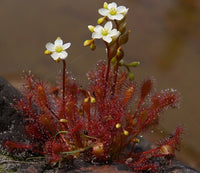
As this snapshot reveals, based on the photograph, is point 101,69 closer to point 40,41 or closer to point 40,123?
point 40,123

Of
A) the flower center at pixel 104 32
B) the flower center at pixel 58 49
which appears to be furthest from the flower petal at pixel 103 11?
the flower center at pixel 58 49

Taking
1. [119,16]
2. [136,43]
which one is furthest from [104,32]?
[136,43]

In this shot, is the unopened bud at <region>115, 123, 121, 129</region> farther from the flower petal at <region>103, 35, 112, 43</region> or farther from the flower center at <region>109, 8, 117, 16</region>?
the flower center at <region>109, 8, 117, 16</region>

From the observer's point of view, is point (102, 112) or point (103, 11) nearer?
point (103, 11)

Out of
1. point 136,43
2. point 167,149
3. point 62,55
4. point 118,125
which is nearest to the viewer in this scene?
point 62,55

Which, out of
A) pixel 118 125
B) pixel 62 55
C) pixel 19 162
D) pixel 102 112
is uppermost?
pixel 62 55

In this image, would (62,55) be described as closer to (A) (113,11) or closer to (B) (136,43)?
(A) (113,11)

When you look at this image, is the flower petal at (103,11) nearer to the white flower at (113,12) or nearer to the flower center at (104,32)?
the white flower at (113,12)

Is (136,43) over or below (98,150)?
over

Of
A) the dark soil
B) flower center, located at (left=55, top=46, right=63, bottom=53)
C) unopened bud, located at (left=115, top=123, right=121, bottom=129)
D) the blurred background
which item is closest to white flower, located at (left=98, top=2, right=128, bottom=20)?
flower center, located at (left=55, top=46, right=63, bottom=53)
